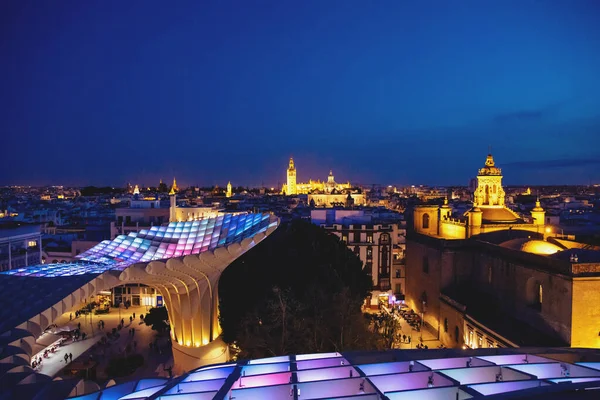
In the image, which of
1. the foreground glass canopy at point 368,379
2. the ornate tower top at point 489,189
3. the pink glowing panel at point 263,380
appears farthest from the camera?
the ornate tower top at point 489,189

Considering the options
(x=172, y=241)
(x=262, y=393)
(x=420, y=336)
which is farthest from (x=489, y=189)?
(x=262, y=393)

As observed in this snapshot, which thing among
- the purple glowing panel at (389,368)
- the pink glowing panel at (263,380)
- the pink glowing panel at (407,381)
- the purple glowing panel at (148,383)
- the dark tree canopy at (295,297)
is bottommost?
the dark tree canopy at (295,297)

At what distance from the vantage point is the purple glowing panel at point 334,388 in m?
6.02

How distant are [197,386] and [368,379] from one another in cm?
250

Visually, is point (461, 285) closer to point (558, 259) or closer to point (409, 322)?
point (409, 322)

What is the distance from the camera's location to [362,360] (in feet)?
25.1

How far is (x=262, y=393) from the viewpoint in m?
6.12

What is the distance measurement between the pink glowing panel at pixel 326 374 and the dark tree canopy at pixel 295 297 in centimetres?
858

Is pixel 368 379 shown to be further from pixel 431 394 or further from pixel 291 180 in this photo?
pixel 291 180

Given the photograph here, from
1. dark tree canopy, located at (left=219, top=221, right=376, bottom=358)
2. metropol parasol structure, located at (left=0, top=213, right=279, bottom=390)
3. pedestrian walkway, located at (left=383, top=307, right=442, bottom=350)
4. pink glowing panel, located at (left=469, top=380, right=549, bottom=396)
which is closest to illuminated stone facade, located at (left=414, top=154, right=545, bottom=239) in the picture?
pedestrian walkway, located at (left=383, top=307, right=442, bottom=350)

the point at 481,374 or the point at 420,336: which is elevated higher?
the point at 481,374

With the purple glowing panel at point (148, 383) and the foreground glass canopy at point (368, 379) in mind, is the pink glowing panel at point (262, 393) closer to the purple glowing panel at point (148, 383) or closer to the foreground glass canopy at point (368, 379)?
the foreground glass canopy at point (368, 379)

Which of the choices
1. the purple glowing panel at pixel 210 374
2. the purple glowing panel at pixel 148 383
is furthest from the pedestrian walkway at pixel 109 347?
the purple glowing panel at pixel 210 374

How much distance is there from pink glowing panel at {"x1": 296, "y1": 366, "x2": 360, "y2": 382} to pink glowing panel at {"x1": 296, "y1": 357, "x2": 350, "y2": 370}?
25cm
